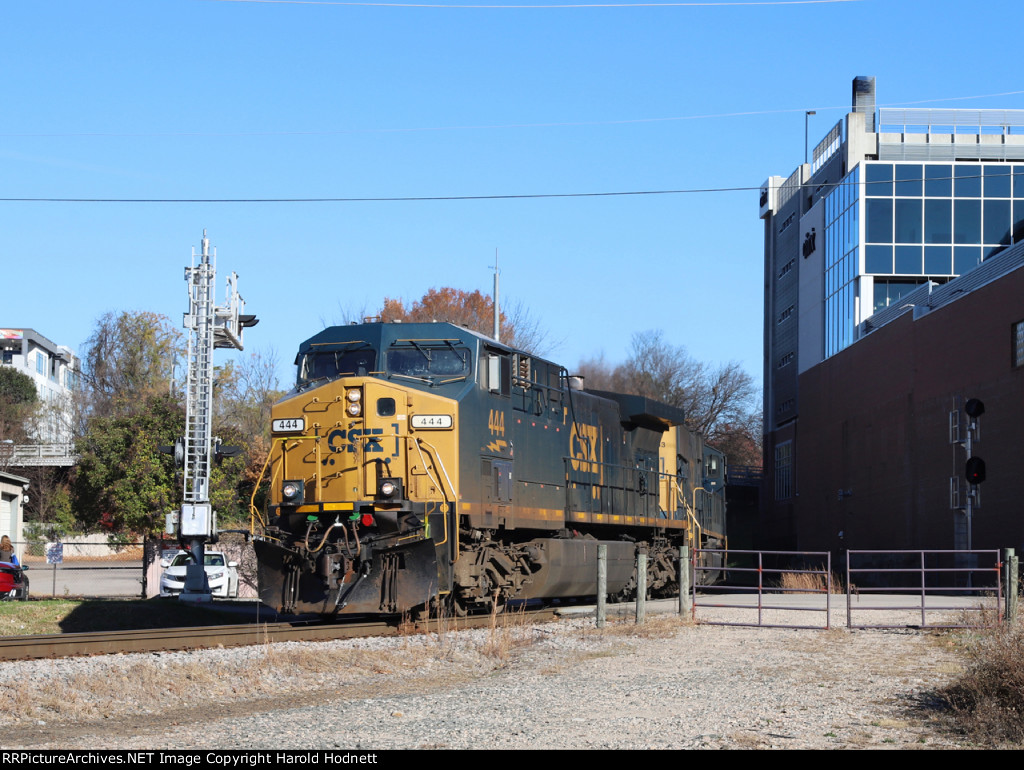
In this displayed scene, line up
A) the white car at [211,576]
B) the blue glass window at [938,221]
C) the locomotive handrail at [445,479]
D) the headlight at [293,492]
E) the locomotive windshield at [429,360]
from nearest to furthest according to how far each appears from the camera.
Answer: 1. the locomotive handrail at [445,479]
2. the headlight at [293,492]
3. the locomotive windshield at [429,360]
4. the white car at [211,576]
5. the blue glass window at [938,221]

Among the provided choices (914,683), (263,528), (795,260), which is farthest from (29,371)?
(914,683)

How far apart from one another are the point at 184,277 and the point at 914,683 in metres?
19.4

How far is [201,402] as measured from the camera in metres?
24.9

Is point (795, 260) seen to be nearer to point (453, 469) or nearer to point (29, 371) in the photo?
point (453, 469)

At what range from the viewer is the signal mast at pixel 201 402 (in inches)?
907

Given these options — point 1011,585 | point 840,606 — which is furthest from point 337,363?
point 840,606

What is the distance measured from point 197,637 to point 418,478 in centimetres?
341

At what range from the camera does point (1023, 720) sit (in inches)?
325

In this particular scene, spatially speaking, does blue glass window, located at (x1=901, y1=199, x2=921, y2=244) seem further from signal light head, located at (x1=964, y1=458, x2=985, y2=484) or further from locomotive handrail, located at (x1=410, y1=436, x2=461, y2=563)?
locomotive handrail, located at (x1=410, y1=436, x2=461, y2=563)

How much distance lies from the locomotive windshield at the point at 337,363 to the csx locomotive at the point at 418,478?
2 cm

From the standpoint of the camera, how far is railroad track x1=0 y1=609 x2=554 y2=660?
12109mm

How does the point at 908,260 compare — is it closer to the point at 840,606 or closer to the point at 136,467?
the point at 840,606

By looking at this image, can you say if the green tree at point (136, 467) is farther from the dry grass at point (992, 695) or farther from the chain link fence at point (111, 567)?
the dry grass at point (992, 695)

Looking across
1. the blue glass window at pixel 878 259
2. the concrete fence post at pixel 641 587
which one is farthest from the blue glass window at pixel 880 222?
the concrete fence post at pixel 641 587
